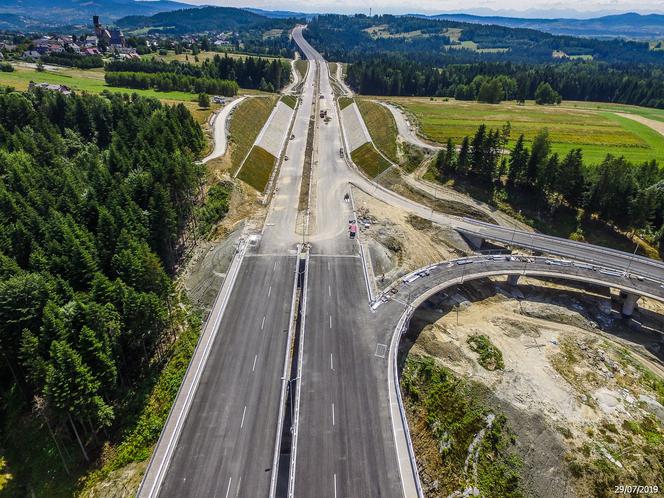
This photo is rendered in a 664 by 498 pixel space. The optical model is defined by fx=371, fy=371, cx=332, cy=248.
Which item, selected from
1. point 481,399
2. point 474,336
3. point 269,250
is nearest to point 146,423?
point 269,250

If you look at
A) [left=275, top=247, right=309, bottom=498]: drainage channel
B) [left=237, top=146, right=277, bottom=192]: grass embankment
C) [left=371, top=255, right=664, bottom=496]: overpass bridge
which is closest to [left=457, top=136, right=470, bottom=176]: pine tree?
[left=371, top=255, right=664, bottom=496]: overpass bridge

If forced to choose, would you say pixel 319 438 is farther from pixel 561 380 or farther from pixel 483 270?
pixel 483 270

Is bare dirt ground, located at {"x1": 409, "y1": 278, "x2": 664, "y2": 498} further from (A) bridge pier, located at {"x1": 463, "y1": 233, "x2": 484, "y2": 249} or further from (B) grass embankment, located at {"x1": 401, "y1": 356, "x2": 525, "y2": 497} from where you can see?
(A) bridge pier, located at {"x1": 463, "y1": 233, "x2": 484, "y2": 249}

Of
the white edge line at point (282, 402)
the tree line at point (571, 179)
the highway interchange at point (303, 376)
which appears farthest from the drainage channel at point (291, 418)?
the tree line at point (571, 179)

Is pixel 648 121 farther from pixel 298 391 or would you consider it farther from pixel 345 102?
pixel 298 391

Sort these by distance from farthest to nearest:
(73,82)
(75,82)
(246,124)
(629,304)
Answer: (75,82)
(73,82)
(246,124)
(629,304)

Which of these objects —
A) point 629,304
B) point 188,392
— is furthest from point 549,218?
point 188,392

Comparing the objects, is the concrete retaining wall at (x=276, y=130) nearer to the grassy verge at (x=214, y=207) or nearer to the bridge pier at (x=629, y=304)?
the grassy verge at (x=214, y=207)
